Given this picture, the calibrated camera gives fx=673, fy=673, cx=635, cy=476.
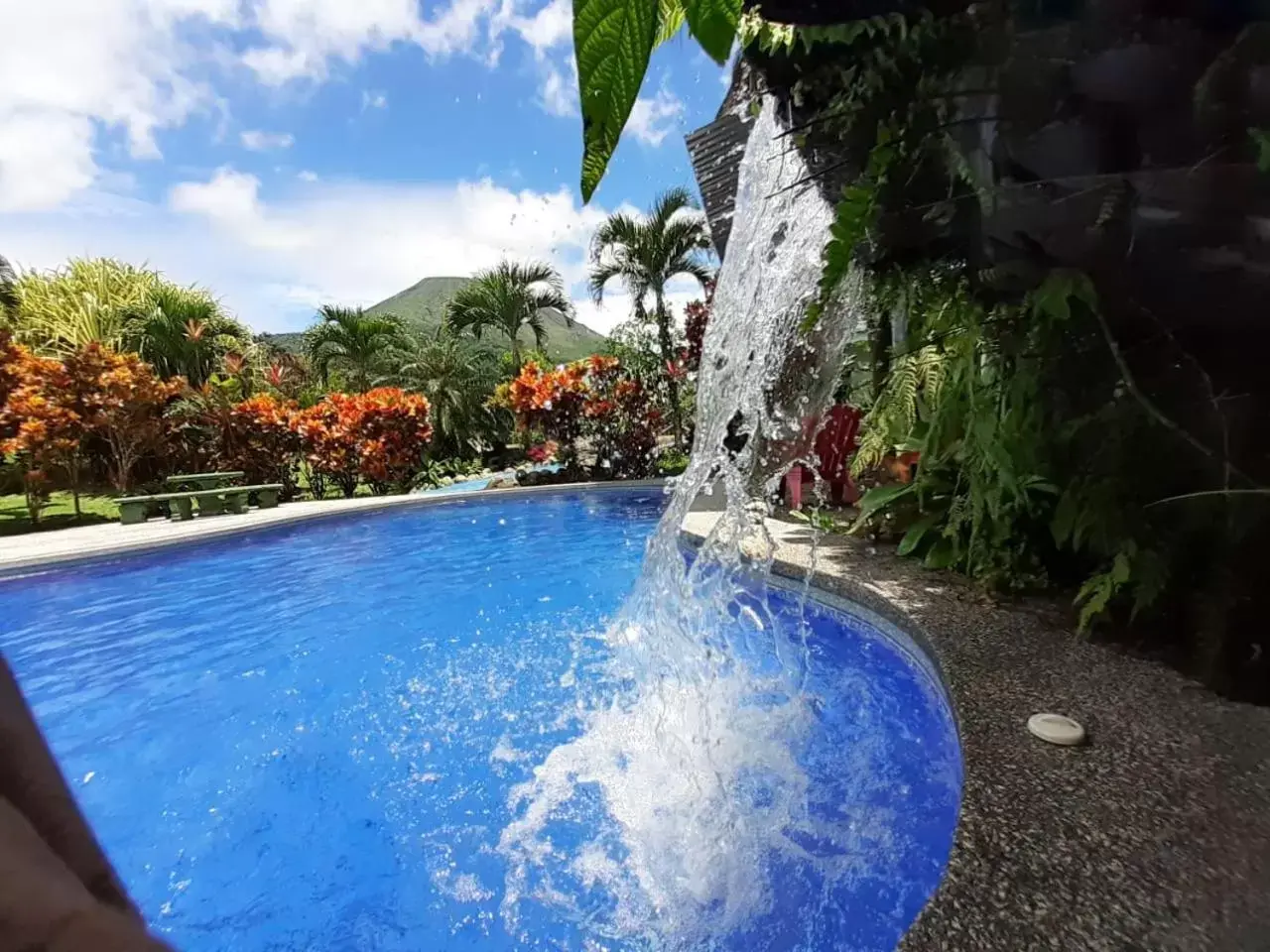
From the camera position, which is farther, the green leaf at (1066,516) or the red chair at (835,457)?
the red chair at (835,457)

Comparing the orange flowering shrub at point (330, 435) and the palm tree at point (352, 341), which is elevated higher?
the palm tree at point (352, 341)

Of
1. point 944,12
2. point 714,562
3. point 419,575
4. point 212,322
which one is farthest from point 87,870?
point 212,322

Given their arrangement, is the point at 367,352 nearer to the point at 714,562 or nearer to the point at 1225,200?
the point at 714,562

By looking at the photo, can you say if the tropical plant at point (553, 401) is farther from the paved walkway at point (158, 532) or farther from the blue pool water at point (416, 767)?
the blue pool water at point (416, 767)

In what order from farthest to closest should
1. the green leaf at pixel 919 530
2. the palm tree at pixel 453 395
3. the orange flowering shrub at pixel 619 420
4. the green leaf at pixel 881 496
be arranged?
the palm tree at pixel 453 395, the orange flowering shrub at pixel 619 420, the green leaf at pixel 881 496, the green leaf at pixel 919 530

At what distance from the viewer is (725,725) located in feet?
12.5

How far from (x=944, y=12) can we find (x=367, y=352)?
2124 centimetres

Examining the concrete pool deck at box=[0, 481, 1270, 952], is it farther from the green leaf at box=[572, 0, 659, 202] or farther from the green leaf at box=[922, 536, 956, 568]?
the green leaf at box=[572, 0, 659, 202]

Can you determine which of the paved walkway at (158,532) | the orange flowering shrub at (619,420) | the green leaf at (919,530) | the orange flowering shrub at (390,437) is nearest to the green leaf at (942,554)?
the green leaf at (919,530)

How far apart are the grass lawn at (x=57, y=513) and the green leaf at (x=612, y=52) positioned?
47.4 feet

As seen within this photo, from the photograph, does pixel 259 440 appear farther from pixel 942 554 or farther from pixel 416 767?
pixel 942 554

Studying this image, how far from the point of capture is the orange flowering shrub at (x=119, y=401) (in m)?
11.5

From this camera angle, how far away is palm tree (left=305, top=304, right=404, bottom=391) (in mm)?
20312

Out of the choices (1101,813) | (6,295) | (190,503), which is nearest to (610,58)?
(1101,813)
